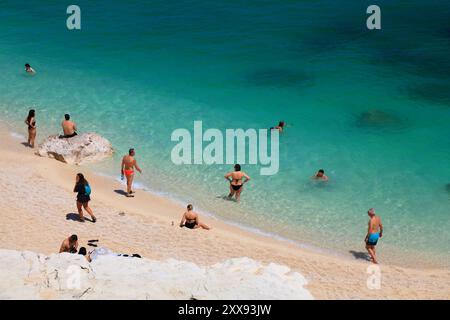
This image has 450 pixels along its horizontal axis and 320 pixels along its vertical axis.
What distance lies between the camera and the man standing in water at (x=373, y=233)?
1864 cm

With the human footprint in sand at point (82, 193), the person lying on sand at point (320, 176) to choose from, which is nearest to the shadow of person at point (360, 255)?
the person lying on sand at point (320, 176)

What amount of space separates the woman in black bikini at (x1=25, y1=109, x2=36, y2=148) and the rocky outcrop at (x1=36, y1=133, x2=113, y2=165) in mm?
903

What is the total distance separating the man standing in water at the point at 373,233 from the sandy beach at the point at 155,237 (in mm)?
436

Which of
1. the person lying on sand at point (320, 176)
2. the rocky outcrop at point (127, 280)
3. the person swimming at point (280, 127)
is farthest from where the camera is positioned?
the person swimming at point (280, 127)

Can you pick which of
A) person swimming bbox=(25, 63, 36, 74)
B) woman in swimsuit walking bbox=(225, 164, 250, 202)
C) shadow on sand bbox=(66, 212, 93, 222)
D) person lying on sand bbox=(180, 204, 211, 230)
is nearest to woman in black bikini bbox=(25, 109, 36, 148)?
shadow on sand bbox=(66, 212, 93, 222)

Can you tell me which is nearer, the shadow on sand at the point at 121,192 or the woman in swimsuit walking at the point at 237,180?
the woman in swimsuit walking at the point at 237,180

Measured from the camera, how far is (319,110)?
2911 centimetres

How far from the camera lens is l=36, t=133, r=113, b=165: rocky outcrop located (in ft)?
79.8

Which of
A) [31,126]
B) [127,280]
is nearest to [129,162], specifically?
[31,126]

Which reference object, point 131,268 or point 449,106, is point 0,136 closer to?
point 131,268

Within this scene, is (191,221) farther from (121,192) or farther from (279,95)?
(279,95)

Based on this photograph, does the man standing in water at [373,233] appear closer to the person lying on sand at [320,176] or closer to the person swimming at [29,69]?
the person lying on sand at [320,176]

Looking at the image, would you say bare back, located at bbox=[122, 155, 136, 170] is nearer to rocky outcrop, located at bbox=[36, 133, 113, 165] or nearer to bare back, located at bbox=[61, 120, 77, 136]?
rocky outcrop, located at bbox=[36, 133, 113, 165]

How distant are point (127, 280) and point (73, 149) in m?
10.8
